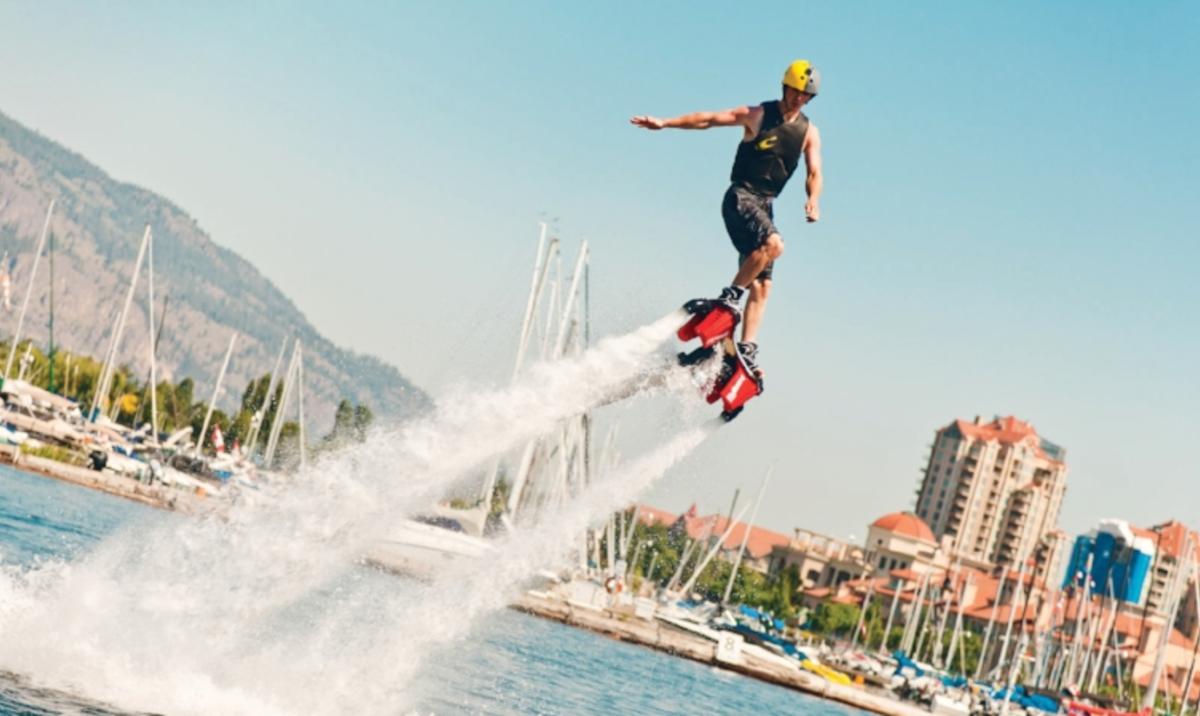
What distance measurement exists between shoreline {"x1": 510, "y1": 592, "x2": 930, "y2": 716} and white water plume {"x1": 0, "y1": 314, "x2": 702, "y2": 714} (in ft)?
158

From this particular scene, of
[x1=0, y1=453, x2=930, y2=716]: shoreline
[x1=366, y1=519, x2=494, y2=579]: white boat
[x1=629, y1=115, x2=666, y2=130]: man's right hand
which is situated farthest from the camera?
[x1=0, y1=453, x2=930, y2=716]: shoreline

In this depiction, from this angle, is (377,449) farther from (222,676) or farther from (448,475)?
(222,676)

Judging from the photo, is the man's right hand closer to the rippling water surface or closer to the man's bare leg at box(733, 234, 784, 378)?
the man's bare leg at box(733, 234, 784, 378)

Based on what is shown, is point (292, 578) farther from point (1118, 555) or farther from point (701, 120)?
point (1118, 555)

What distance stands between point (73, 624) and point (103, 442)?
226 feet

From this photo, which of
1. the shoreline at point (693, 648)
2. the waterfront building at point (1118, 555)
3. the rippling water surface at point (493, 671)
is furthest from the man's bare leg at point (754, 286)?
the waterfront building at point (1118, 555)

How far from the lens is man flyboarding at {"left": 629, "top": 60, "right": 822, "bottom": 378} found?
14.2 meters

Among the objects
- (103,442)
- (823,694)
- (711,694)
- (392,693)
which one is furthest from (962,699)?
(392,693)

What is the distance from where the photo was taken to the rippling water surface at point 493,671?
1862 centimetres

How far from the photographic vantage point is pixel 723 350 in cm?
1538

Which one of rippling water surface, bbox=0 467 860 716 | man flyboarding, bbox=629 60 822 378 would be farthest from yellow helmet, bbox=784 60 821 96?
rippling water surface, bbox=0 467 860 716

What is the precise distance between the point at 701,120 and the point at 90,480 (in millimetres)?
62398

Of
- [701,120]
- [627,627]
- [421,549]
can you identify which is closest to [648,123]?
[701,120]

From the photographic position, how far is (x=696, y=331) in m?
15.2
